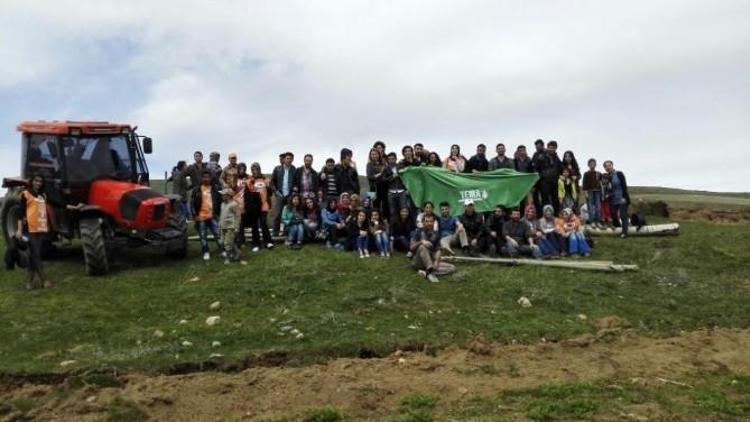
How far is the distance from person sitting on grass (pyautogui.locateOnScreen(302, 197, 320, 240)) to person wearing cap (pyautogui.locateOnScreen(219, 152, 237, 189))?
164 cm

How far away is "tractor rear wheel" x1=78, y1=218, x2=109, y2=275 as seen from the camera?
1266 centimetres

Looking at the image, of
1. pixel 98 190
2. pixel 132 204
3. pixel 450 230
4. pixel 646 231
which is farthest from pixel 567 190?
pixel 98 190

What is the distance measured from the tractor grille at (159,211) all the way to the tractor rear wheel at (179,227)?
0.41m

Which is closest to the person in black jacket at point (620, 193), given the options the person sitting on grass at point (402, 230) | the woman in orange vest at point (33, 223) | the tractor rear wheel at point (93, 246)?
the person sitting on grass at point (402, 230)

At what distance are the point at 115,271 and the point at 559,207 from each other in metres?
10.3

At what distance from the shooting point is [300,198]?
15.1 m

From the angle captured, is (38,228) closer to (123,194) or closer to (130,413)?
(123,194)

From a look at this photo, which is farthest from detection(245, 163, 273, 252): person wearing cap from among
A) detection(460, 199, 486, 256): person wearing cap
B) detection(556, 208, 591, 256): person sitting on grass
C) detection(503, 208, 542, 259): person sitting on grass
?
detection(556, 208, 591, 256): person sitting on grass

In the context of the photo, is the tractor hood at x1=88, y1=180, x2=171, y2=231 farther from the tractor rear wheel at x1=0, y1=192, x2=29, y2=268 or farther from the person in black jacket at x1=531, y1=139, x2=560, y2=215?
the person in black jacket at x1=531, y1=139, x2=560, y2=215

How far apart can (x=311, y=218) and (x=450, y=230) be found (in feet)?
10.2

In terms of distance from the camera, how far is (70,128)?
44.4ft

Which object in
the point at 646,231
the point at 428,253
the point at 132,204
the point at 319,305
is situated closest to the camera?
the point at 319,305

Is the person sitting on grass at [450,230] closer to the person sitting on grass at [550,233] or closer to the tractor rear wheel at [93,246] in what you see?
the person sitting on grass at [550,233]

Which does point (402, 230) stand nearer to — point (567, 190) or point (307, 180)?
point (307, 180)
